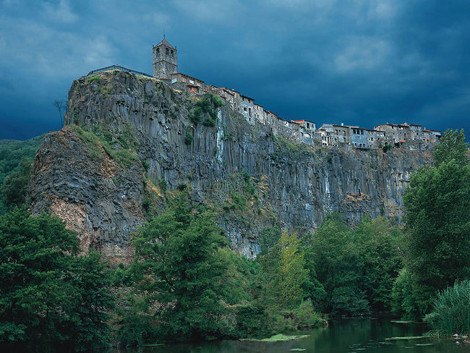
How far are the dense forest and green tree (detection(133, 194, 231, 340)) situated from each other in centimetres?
9

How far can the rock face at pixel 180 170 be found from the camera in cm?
4825

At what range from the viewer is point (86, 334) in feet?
112

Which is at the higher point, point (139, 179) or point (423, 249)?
Answer: point (139, 179)

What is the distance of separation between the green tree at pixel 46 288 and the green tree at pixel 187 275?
192 inches

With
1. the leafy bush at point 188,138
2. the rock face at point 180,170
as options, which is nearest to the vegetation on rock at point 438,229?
the rock face at point 180,170

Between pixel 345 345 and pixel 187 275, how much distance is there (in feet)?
45.9

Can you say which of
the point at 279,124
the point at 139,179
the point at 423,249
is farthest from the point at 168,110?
the point at 279,124

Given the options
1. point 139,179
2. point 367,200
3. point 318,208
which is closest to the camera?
point 139,179

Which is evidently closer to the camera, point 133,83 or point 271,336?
point 271,336

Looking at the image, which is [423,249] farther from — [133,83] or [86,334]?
[133,83]

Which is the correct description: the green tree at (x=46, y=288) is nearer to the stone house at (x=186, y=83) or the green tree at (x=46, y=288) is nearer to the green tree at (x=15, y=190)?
the green tree at (x=15, y=190)

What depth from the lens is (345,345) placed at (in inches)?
1481

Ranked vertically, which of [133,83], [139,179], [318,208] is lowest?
[139,179]

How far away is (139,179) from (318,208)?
67960 millimetres
